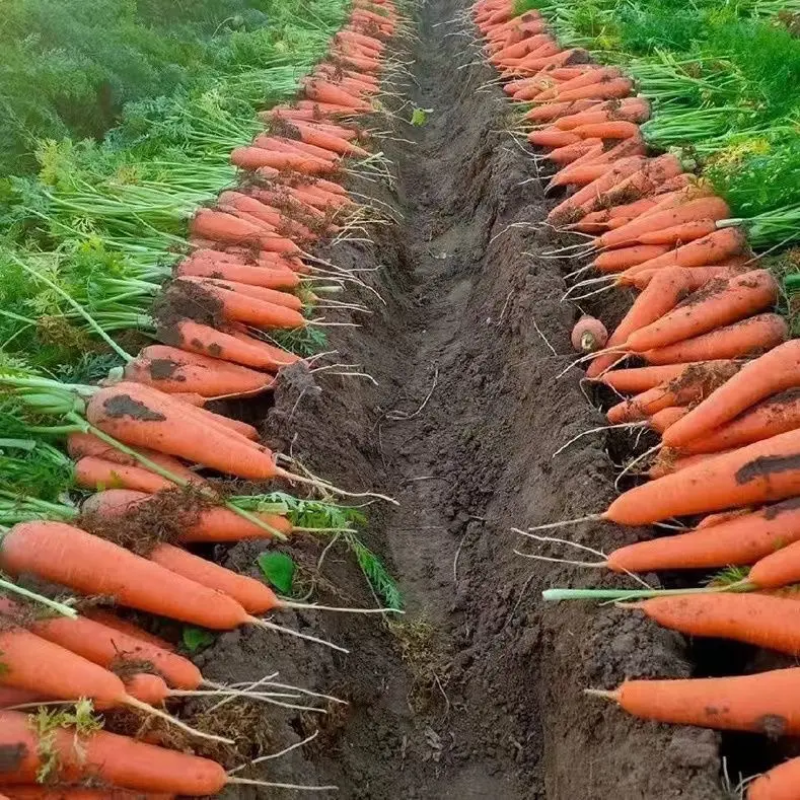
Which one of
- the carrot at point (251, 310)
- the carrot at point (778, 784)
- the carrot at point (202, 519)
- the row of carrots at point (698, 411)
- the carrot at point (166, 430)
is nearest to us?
the carrot at point (778, 784)

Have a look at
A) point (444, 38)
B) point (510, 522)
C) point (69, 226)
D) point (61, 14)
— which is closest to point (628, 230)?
point (510, 522)

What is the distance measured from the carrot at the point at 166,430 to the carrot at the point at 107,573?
525 millimetres

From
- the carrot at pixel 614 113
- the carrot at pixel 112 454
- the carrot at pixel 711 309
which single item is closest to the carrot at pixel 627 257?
the carrot at pixel 711 309

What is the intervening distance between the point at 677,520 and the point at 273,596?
4.82 feet

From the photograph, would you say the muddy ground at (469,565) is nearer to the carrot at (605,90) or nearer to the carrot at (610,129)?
the carrot at (610,129)

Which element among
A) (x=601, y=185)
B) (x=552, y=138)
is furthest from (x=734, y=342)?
(x=552, y=138)

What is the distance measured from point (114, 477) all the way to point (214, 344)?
0.90 m

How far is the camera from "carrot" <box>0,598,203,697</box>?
209cm

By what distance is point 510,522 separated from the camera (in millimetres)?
3191

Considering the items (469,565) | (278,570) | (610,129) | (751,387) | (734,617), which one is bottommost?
(469,565)

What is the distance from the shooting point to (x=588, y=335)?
3.38m

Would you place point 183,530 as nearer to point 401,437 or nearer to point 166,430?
point 166,430

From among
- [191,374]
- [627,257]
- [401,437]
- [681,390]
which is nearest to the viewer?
[681,390]

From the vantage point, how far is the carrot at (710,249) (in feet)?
11.0
